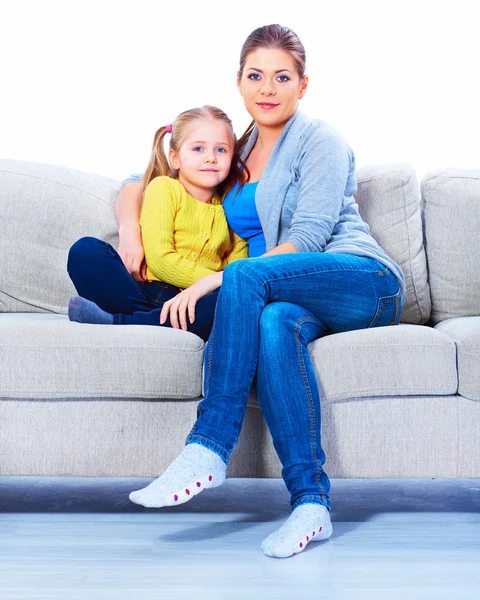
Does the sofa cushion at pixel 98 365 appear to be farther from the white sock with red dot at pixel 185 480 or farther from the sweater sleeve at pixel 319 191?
the sweater sleeve at pixel 319 191

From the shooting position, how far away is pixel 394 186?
2.39 metres

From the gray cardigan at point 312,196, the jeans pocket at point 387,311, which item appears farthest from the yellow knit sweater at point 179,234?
the jeans pocket at point 387,311

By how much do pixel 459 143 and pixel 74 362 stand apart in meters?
1.80

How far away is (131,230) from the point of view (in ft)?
7.30

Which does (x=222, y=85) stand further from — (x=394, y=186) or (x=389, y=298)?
(x=389, y=298)

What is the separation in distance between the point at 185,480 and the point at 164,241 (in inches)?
29.2

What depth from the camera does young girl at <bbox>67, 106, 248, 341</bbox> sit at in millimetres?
2059

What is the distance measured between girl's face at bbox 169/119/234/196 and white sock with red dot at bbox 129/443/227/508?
844mm

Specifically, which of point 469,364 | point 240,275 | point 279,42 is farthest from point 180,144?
point 469,364

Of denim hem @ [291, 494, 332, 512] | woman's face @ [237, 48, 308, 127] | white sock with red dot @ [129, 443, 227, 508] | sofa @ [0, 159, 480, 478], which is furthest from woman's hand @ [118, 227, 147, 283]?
denim hem @ [291, 494, 332, 512]

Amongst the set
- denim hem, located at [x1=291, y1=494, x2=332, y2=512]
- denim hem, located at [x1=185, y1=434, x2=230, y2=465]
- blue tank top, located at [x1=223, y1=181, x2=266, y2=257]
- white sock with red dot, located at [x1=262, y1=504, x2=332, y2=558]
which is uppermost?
blue tank top, located at [x1=223, y1=181, x2=266, y2=257]

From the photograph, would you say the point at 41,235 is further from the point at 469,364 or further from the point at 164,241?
the point at 469,364

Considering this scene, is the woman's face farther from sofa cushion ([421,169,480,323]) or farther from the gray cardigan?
sofa cushion ([421,169,480,323])

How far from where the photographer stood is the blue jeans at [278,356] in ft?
5.32
